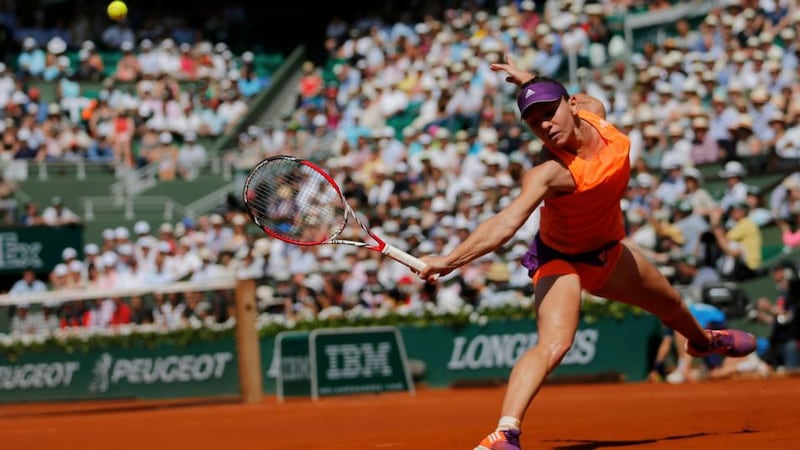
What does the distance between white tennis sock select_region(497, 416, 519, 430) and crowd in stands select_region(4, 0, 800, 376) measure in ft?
23.8

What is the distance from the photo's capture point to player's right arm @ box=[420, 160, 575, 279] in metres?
6.84

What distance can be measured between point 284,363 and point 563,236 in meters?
9.38

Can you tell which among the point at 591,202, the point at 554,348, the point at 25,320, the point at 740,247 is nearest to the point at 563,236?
the point at 591,202

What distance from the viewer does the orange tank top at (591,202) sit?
7.41 m

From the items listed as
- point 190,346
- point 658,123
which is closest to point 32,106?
point 190,346

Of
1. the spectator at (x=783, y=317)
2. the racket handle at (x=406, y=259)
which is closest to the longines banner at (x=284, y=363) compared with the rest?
the spectator at (x=783, y=317)

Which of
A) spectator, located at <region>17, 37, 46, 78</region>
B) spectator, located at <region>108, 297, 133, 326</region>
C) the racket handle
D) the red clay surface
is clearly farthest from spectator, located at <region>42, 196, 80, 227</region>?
the racket handle

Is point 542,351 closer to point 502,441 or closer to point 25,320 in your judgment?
point 502,441

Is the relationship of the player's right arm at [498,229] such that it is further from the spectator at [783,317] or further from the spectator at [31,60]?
the spectator at [31,60]

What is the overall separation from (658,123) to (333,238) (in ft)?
36.8

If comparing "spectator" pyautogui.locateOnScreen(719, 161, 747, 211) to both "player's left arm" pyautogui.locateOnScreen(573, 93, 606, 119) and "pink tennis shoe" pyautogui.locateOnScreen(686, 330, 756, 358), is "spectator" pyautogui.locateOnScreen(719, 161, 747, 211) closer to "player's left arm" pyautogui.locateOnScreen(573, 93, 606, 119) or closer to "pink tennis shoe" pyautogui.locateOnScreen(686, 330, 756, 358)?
"pink tennis shoe" pyautogui.locateOnScreen(686, 330, 756, 358)

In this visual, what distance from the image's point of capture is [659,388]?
47.8ft

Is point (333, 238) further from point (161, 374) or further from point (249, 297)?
point (161, 374)

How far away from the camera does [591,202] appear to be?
752 cm
